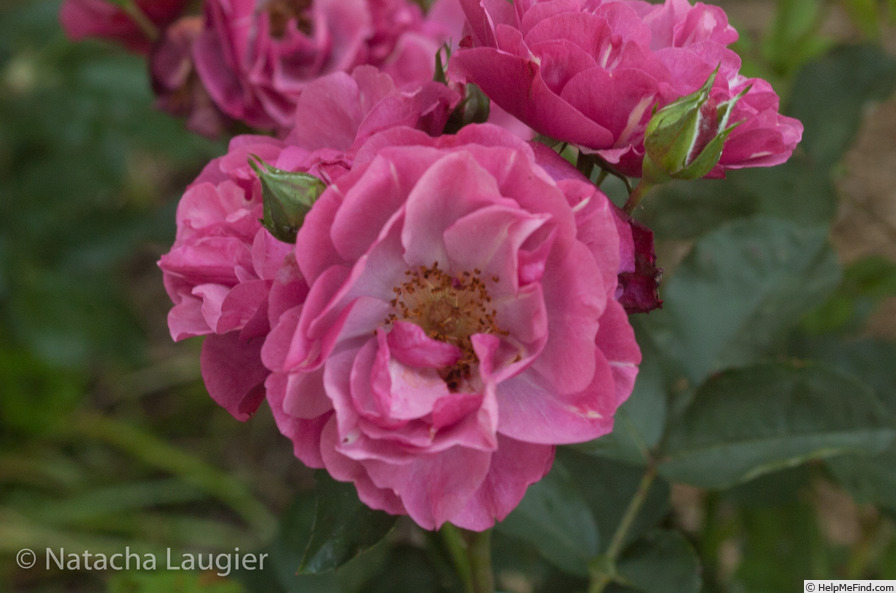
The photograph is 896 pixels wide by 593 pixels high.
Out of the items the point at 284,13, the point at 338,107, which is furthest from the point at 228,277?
the point at 284,13

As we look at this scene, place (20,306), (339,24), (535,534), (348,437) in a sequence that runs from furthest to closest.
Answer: (20,306), (339,24), (535,534), (348,437)

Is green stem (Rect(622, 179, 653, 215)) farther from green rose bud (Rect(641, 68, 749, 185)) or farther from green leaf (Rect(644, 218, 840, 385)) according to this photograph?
green leaf (Rect(644, 218, 840, 385))

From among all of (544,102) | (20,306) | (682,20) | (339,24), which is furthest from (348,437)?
(20,306)

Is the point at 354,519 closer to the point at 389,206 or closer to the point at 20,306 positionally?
the point at 389,206

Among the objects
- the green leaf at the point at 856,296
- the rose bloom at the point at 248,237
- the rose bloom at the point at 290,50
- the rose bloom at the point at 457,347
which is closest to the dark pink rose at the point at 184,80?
the rose bloom at the point at 290,50

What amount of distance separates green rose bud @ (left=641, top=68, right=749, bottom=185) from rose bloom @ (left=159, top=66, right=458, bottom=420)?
4.7 inches

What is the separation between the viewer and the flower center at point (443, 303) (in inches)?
17.1

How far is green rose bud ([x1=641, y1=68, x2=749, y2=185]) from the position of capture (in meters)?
Result: 0.38

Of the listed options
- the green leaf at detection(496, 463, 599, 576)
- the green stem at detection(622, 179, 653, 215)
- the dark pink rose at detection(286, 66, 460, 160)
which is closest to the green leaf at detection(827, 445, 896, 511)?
the green leaf at detection(496, 463, 599, 576)

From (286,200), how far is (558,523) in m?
0.36

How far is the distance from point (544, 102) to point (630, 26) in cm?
7

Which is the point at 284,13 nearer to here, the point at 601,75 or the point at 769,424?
the point at 601,75

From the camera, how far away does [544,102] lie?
0.39 meters

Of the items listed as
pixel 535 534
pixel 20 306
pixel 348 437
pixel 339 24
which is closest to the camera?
pixel 348 437
